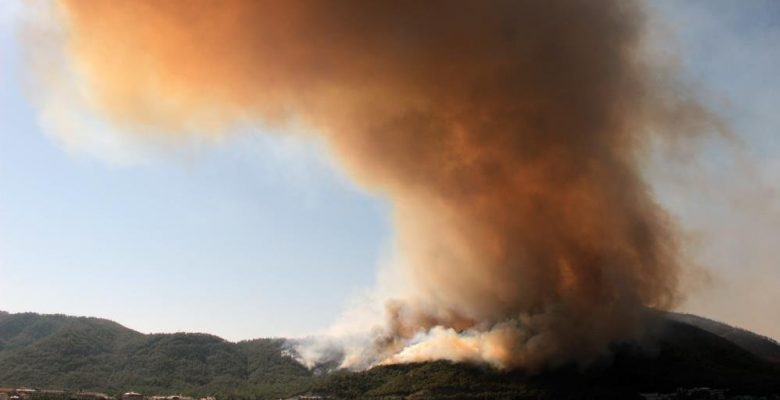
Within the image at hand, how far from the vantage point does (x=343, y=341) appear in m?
120

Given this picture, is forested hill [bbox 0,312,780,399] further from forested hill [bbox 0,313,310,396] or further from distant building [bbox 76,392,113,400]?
distant building [bbox 76,392,113,400]

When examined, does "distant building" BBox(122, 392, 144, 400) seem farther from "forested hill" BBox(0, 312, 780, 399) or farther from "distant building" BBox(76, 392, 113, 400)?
"forested hill" BBox(0, 312, 780, 399)

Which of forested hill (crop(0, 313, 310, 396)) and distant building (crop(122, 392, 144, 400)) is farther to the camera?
forested hill (crop(0, 313, 310, 396))

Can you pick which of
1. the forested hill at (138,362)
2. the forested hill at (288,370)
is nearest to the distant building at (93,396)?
the forested hill at (288,370)

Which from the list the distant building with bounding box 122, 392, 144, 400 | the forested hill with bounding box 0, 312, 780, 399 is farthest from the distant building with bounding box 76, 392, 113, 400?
the forested hill with bounding box 0, 312, 780, 399

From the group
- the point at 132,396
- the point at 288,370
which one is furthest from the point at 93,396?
the point at 288,370

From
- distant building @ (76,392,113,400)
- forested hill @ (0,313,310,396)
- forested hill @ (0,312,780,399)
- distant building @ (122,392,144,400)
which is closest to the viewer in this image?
forested hill @ (0,312,780,399)

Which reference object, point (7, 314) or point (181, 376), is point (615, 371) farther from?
point (7, 314)

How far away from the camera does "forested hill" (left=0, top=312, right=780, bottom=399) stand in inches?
2921

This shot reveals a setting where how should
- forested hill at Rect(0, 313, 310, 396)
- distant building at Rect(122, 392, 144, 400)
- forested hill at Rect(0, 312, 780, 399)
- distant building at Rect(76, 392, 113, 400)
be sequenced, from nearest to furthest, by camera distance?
forested hill at Rect(0, 312, 780, 399) < distant building at Rect(76, 392, 113, 400) < distant building at Rect(122, 392, 144, 400) < forested hill at Rect(0, 313, 310, 396)

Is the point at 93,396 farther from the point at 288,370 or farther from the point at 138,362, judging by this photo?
the point at 288,370

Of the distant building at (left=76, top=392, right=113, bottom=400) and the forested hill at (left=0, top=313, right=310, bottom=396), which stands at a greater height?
the forested hill at (left=0, top=313, right=310, bottom=396)

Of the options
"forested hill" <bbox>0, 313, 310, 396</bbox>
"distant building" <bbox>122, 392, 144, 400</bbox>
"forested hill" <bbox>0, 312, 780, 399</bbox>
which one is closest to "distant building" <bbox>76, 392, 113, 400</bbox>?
"distant building" <bbox>122, 392, 144, 400</bbox>

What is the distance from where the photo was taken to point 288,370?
112 m
